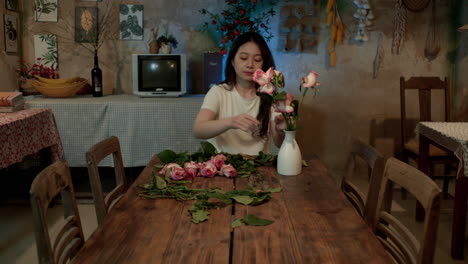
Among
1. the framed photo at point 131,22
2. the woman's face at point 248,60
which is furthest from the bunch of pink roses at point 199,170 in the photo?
the framed photo at point 131,22

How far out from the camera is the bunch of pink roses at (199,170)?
5.32 feet

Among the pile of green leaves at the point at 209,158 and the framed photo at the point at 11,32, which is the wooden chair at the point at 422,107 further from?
the framed photo at the point at 11,32

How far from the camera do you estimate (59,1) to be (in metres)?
3.97

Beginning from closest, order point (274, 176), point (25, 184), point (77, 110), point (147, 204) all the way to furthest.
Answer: point (147, 204) → point (274, 176) → point (77, 110) → point (25, 184)

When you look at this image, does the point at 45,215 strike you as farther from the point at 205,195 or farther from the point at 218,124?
the point at 218,124

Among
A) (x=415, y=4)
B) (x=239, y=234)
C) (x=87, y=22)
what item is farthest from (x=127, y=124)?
(x=415, y=4)

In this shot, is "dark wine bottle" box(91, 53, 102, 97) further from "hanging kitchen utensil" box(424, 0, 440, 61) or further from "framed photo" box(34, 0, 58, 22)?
"hanging kitchen utensil" box(424, 0, 440, 61)

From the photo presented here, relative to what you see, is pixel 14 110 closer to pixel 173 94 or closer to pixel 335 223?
pixel 173 94

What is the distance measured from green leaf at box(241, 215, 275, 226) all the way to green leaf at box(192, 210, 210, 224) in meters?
0.11

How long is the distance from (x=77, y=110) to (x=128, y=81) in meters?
0.77

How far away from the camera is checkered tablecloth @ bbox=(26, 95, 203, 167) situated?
345cm

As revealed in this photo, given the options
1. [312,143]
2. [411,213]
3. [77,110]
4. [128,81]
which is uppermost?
[128,81]

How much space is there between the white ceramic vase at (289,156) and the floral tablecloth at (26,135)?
1725 millimetres

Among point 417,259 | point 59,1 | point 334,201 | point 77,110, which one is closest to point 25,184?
point 77,110
